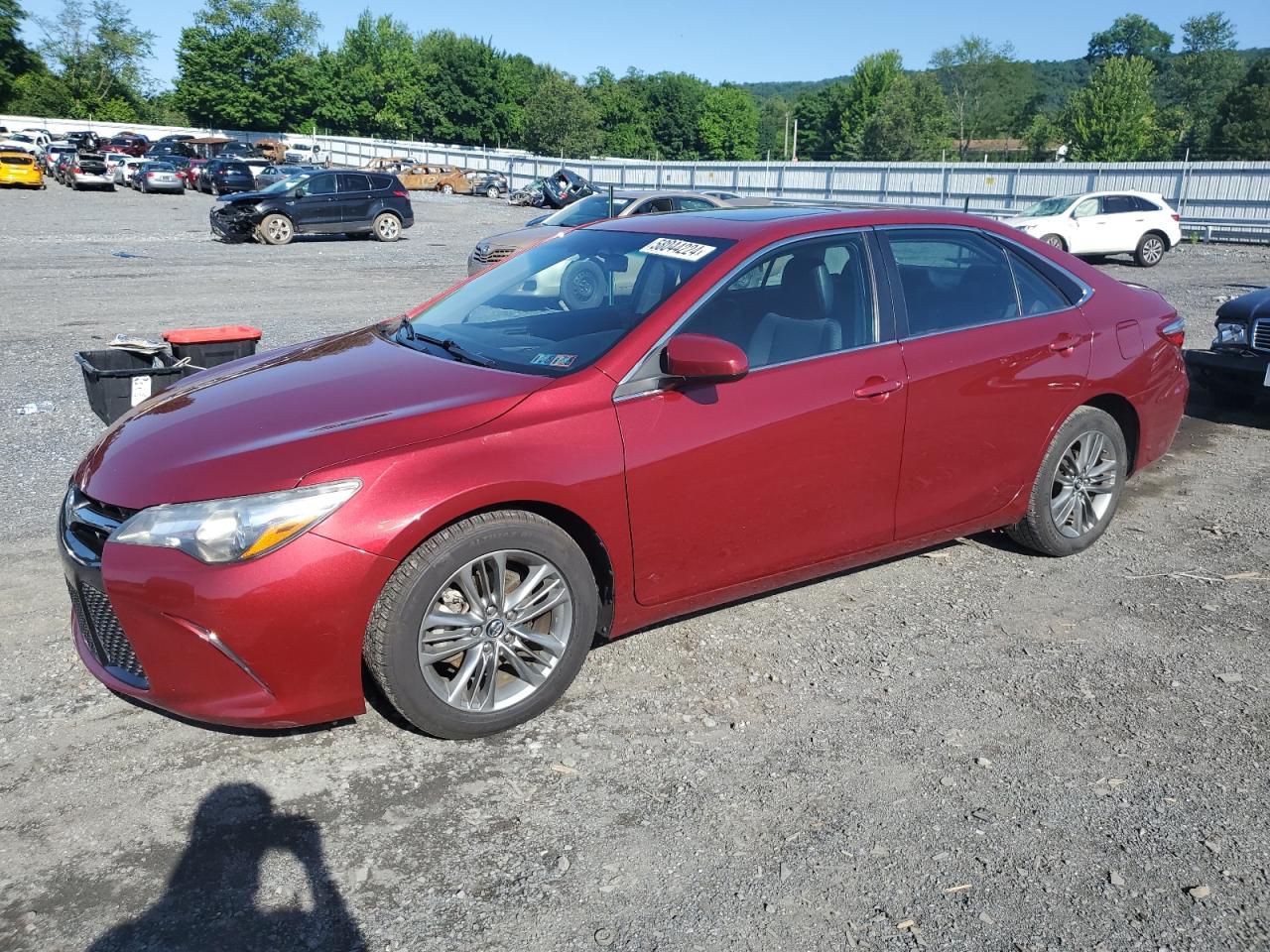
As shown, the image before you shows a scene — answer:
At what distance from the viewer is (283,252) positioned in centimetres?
2258

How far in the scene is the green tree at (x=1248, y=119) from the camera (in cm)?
7775

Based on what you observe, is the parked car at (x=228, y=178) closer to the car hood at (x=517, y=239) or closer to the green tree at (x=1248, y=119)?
the car hood at (x=517, y=239)

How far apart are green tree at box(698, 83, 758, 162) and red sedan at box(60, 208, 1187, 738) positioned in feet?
423

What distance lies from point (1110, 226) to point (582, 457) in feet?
73.8

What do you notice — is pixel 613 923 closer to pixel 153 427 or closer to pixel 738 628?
pixel 738 628

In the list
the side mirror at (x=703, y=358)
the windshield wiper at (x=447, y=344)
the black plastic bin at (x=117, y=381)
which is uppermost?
the side mirror at (x=703, y=358)

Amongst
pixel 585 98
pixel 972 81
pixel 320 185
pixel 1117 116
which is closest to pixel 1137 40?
pixel 972 81

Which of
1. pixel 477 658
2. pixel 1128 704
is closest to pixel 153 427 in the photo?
pixel 477 658

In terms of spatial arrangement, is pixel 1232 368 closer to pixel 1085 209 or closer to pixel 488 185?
pixel 1085 209

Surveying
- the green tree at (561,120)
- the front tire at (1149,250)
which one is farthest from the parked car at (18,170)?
the green tree at (561,120)

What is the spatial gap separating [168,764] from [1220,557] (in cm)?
489

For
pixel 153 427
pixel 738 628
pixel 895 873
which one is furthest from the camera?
pixel 738 628

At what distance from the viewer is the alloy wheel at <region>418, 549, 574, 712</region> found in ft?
11.1

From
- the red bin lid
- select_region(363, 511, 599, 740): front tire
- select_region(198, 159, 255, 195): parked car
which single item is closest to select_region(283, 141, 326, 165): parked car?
select_region(198, 159, 255, 195): parked car
